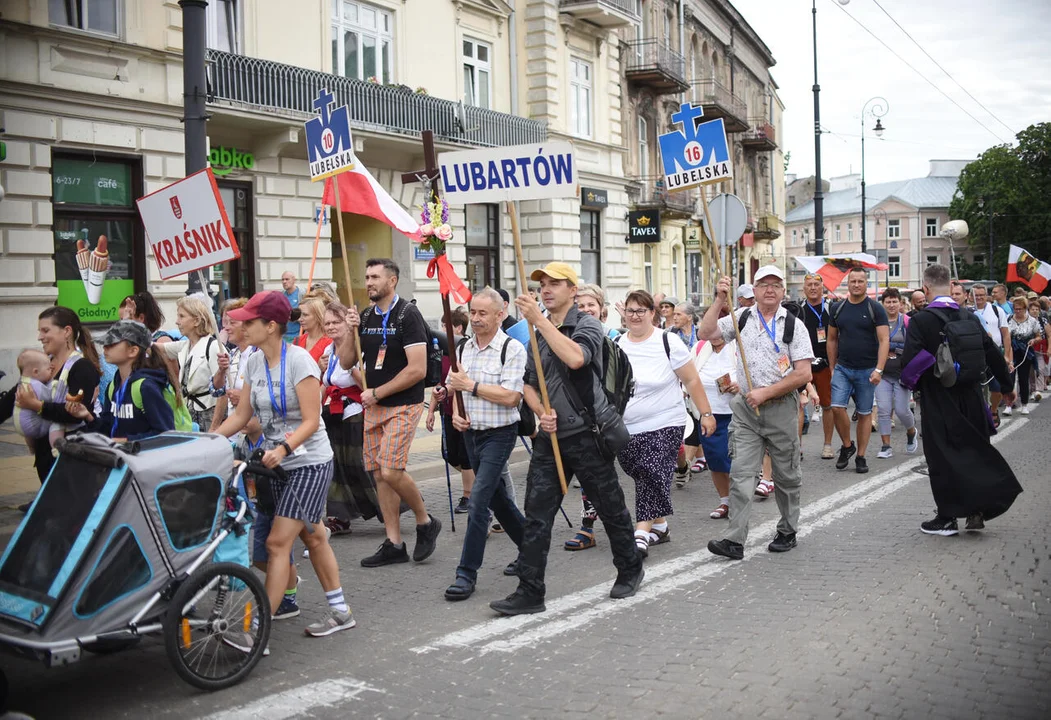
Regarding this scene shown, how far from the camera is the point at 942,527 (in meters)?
7.42

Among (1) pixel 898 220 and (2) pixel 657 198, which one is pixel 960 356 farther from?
(1) pixel 898 220

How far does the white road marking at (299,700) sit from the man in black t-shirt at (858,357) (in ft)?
23.8

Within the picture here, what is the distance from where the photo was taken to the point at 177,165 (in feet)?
54.4

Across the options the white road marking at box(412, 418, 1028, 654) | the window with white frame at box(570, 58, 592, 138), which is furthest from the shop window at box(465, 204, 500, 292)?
the white road marking at box(412, 418, 1028, 654)

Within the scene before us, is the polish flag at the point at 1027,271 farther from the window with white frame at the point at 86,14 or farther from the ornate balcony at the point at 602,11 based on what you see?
the window with white frame at the point at 86,14

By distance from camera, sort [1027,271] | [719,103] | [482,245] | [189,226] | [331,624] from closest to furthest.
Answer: [331,624]
[189,226]
[1027,271]
[482,245]
[719,103]

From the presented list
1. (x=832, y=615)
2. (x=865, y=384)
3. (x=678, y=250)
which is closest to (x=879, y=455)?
(x=865, y=384)

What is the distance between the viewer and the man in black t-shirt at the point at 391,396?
678cm

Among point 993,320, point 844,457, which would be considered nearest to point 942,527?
point 844,457

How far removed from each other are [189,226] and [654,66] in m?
26.7

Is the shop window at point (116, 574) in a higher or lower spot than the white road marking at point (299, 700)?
higher

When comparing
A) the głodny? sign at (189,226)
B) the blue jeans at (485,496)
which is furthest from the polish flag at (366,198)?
the blue jeans at (485,496)

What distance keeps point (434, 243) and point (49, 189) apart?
10.2 m

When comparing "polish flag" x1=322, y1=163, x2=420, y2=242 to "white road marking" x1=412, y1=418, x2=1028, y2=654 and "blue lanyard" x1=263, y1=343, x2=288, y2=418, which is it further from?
"blue lanyard" x1=263, y1=343, x2=288, y2=418
